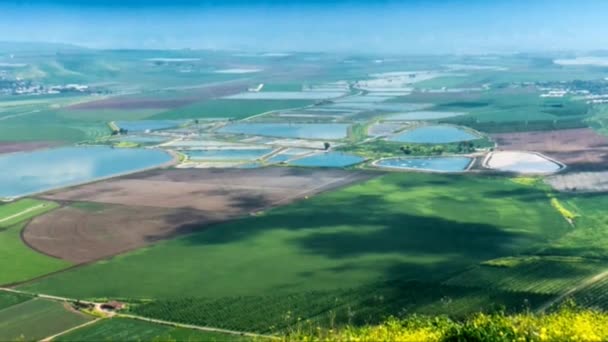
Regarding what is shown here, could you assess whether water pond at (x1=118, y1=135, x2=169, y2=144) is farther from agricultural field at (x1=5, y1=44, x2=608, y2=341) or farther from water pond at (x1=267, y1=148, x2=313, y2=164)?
water pond at (x1=267, y1=148, x2=313, y2=164)

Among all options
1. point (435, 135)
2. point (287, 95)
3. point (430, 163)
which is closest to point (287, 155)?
point (430, 163)

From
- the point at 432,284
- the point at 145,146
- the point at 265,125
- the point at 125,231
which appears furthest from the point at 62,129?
the point at 432,284

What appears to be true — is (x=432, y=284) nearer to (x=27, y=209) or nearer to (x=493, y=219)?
(x=493, y=219)

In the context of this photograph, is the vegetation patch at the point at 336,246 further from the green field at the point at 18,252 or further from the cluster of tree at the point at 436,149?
the cluster of tree at the point at 436,149

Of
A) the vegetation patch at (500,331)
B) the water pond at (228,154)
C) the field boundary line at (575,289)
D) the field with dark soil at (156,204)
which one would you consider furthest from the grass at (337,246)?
the water pond at (228,154)

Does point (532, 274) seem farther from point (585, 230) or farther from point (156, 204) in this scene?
point (156, 204)
